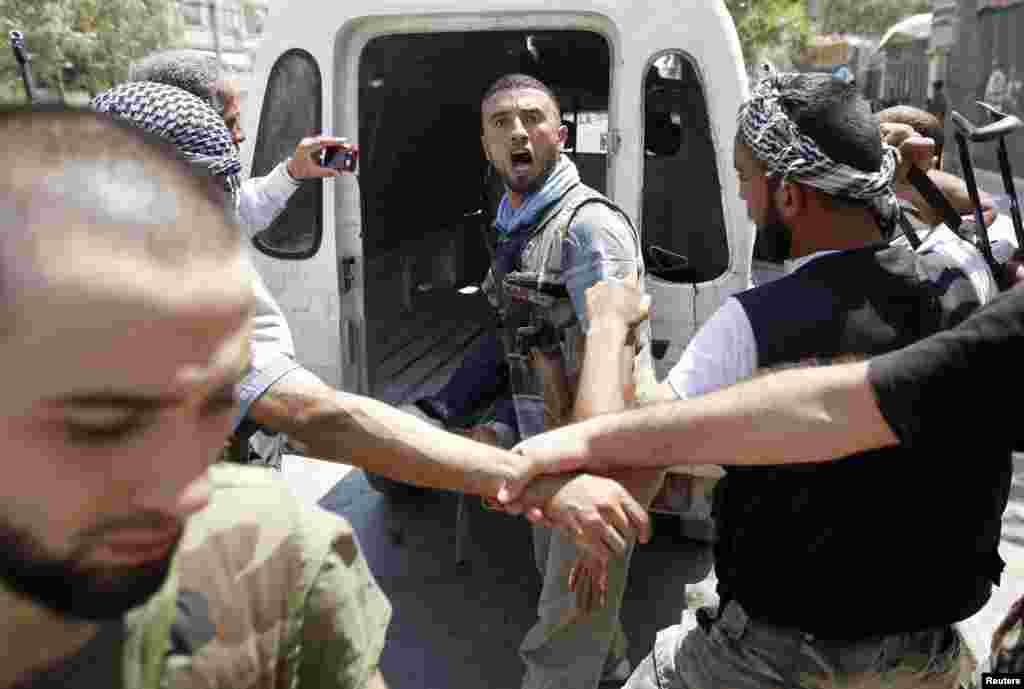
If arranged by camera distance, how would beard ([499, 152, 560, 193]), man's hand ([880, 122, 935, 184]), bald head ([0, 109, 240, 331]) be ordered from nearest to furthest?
1. bald head ([0, 109, 240, 331])
2. man's hand ([880, 122, 935, 184])
3. beard ([499, 152, 560, 193])

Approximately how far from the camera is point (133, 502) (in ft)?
2.70

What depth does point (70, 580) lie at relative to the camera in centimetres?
83

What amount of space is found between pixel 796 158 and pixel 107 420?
148cm

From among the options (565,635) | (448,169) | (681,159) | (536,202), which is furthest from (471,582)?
(448,169)

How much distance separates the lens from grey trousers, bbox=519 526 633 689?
9.57 feet

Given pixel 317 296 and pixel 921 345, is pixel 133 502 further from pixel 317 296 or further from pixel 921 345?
pixel 317 296

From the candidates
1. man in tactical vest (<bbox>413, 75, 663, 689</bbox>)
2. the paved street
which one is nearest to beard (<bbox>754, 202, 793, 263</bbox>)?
man in tactical vest (<bbox>413, 75, 663, 689</bbox>)

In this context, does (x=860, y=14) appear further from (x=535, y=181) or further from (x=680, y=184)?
(x=535, y=181)

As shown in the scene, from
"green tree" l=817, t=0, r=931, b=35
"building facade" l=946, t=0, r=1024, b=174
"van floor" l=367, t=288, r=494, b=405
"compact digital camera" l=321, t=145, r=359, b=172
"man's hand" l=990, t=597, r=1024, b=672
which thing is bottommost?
"van floor" l=367, t=288, r=494, b=405

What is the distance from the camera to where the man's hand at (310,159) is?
3504 mm

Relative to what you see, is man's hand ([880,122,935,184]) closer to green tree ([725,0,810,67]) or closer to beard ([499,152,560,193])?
beard ([499,152,560,193])

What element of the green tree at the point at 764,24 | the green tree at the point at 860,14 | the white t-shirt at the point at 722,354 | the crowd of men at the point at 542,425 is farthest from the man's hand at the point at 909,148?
the green tree at the point at 860,14

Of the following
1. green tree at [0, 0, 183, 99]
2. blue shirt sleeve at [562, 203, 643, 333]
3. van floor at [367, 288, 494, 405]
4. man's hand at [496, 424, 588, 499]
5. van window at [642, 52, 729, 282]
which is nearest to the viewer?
man's hand at [496, 424, 588, 499]

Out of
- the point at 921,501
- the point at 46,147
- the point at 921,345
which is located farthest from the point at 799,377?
the point at 46,147
